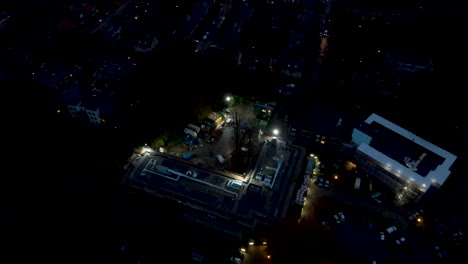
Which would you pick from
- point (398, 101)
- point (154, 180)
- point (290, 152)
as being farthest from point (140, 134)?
point (398, 101)

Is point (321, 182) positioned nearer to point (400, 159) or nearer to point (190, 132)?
point (400, 159)

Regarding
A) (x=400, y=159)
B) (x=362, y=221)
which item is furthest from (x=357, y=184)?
(x=400, y=159)

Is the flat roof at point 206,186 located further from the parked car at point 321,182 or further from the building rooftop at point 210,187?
the parked car at point 321,182

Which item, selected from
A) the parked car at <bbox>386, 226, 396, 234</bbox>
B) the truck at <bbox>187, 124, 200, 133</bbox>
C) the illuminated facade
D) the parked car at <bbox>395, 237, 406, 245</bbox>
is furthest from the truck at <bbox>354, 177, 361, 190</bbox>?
the truck at <bbox>187, 124, 200, 133</bbox>

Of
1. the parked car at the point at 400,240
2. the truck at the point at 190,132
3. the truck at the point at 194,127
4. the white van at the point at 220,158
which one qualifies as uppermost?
the truck at the point at 194,127

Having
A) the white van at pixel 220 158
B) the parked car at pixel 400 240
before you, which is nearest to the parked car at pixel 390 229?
the parked car at pixel 400 240

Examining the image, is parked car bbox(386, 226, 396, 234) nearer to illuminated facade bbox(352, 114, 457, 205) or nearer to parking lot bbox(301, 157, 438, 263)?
parking lot bbox(301, 157, 438, 263)

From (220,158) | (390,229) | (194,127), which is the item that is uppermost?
(194,127)

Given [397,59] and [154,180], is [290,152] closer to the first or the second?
[154,180]

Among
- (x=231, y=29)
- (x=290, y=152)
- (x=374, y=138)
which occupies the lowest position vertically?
(x=290, y=152)
